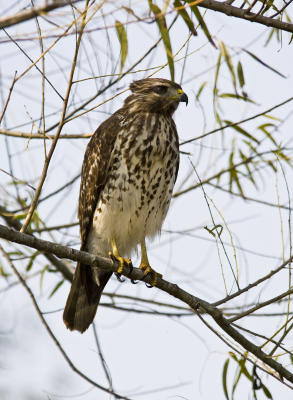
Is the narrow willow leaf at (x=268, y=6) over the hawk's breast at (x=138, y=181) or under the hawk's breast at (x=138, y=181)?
under

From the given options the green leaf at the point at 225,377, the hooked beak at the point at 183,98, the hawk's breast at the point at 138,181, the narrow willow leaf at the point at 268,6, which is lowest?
the green leaf at the point at 225,377

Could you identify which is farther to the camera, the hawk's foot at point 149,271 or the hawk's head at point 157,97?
the hawk's head at point 157,97

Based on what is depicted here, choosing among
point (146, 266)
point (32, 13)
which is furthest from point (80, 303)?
point (32, 13)

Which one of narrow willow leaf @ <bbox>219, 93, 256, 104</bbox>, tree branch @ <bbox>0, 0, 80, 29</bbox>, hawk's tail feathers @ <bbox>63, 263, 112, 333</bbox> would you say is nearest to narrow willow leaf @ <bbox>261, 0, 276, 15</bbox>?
narrow willow leaf @ <bbox>219, 93, 256, 104</bbox>

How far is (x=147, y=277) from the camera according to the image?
4480 millimetres

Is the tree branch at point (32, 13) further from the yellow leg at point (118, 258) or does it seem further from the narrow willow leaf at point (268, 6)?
the yellow leg at point (118, 258)

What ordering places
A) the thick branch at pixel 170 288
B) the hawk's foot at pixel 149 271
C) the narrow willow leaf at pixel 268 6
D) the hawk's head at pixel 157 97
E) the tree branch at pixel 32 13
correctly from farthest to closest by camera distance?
the hawk's head at pixel 157 97 → the hawk's foot at pixel 149 271 → the narrow willow leaf at pixel 268 6 → the thick branch at pixel 170 288 → the tree branch at pixel 32 13

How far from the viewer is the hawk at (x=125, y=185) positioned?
449cm

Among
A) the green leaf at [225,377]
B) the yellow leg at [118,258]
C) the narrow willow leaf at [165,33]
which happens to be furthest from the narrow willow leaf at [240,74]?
the green leaf at [225,377]

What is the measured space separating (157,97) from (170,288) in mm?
1718

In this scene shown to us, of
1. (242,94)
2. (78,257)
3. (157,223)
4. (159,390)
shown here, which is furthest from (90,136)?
(159,390)

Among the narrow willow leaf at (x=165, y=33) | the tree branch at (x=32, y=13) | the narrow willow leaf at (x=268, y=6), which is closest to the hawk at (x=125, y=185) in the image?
the narrow willow leaf at (x=268, y=6)

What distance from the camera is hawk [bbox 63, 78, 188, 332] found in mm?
4488

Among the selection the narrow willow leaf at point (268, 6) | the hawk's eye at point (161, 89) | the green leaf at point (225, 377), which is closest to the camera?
the narrow willow leaf at point (268, 6)
